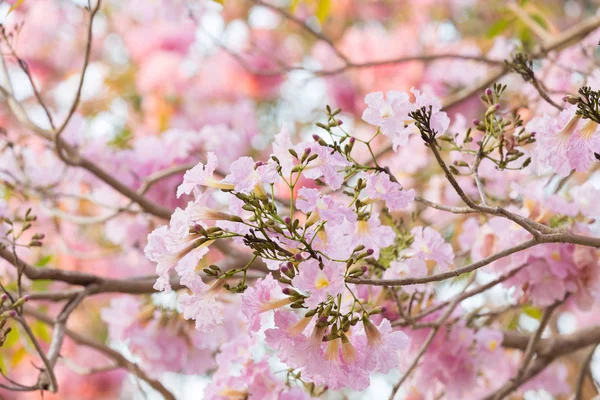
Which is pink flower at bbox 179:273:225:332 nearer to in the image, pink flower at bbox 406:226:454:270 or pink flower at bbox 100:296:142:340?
pink flower at bbox 406:226:454:270

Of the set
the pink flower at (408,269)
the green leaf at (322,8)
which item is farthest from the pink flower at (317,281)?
the green leaf at (322,8)

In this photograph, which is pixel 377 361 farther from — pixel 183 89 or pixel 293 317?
pixel 183 89

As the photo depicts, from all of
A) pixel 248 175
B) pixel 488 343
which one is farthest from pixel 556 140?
pixel 488 343

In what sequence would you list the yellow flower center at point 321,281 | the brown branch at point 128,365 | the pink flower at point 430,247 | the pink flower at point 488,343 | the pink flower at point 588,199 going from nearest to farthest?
1. the yellow flower center at point 321,281
2. the pink flower at point 430,247
3. the pink flower at point 588,199
4. the pink flower at point 488,343
5. the brown branch at point 128,365

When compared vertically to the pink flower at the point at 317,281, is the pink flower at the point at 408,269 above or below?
above

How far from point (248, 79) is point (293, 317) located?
221 cm

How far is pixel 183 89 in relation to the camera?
271 centimetres

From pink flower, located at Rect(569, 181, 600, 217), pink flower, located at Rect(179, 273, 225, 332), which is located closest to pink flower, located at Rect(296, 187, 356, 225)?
pink flower, located at Rect(179, 273, 225, 332)

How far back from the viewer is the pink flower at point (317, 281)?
763 millimetres

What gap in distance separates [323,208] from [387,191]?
0.09 m

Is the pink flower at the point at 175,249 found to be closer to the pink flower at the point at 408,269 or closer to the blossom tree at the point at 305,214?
the blossom tree at the point at 305,214

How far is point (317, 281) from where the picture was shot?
0.76m

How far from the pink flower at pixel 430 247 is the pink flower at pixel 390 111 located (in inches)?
8.2

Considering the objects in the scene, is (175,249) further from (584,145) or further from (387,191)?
(584,145)
